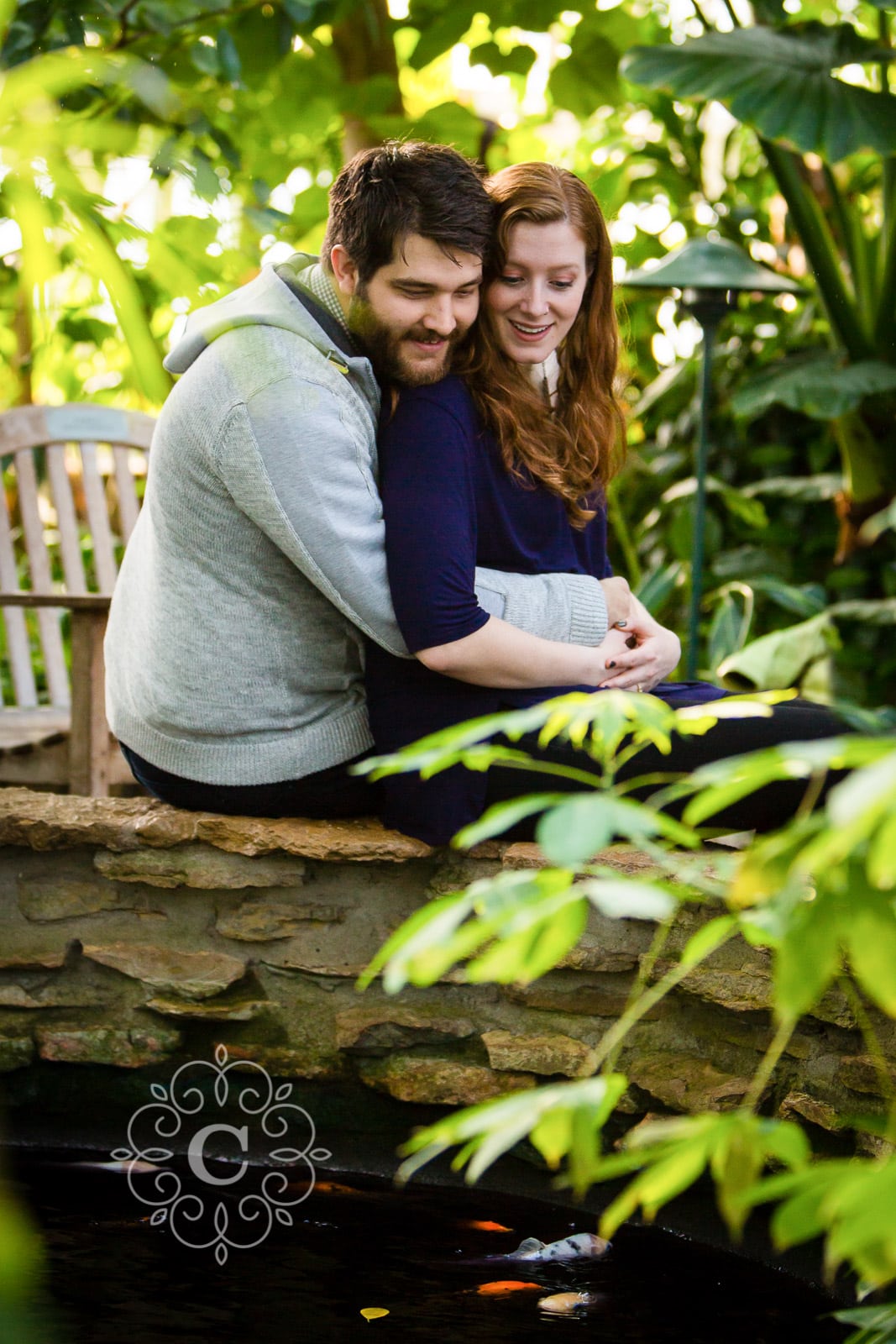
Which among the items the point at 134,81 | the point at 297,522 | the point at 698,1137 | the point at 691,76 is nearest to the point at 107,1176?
the point at 297,522

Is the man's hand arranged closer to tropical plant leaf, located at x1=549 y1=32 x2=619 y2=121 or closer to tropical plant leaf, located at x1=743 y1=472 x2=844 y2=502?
tropical plant leaf, located at x1=743 y1=472 x2=844 y2=502

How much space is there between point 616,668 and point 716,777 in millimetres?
1436

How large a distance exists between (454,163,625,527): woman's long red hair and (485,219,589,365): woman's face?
12 mm

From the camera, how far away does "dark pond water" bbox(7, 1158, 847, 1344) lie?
4.94ft

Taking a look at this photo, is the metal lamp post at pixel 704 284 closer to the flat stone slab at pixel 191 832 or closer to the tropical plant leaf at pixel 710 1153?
the flat stone slab at pixel 191 832

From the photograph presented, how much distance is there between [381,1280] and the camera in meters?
1.63

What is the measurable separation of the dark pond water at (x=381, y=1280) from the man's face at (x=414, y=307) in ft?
3.63

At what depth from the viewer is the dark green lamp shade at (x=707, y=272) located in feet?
10.7

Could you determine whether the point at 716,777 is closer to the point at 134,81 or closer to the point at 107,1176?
the point at 134,81

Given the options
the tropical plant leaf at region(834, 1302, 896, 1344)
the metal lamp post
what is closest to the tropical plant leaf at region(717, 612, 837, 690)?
the metal lamp post

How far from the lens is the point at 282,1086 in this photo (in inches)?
78.2

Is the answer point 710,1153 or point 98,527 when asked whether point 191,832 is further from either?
point 98,527

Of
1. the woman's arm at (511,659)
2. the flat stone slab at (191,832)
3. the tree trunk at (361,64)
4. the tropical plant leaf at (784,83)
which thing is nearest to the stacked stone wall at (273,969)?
the flat stone slab at (191,832)

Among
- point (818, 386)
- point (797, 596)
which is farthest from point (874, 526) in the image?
point (818, 386)
